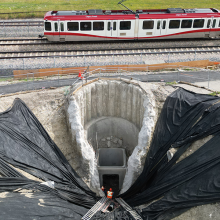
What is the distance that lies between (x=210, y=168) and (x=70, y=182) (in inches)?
294

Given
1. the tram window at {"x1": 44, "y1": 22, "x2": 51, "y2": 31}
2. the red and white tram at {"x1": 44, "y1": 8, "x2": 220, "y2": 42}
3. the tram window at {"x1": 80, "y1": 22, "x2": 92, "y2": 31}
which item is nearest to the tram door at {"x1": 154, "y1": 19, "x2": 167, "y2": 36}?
the red and white tram at {"x1": 44, "y1": 8, "x2": 220, "y2": 42}

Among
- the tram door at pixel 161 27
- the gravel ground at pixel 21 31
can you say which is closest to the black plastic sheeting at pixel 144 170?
the tram door at pixel 161 27

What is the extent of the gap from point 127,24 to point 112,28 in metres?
1.42

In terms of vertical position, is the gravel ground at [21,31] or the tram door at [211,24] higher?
the tram door at [211,24]

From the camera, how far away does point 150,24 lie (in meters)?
26.5

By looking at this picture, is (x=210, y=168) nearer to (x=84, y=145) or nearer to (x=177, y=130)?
(x=177, y=130)

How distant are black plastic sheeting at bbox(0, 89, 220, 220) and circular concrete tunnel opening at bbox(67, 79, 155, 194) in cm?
81

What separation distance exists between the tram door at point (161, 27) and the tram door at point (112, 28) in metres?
3.76

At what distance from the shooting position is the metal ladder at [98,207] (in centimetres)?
1432

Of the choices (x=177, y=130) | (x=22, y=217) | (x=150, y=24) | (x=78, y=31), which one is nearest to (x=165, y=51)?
(x=150, y=24)

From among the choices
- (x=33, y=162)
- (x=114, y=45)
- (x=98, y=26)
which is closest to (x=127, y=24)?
(x=114, y=45)

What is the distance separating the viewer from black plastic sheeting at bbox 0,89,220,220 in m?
12.4

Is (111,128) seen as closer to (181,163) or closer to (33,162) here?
(33,162)

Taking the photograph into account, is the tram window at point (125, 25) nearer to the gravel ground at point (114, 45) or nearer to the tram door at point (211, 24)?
the gravel ground at point (114, 45)
